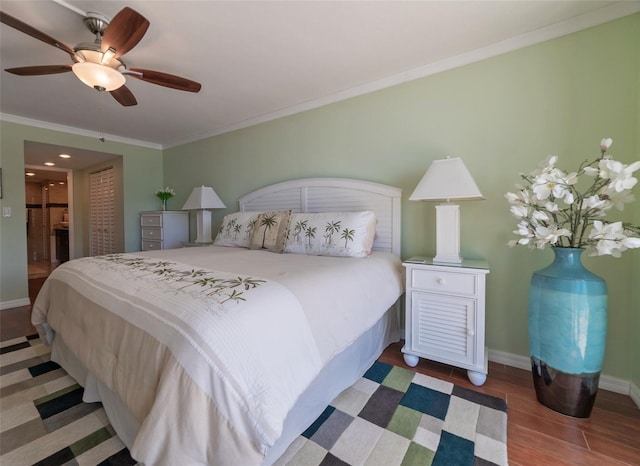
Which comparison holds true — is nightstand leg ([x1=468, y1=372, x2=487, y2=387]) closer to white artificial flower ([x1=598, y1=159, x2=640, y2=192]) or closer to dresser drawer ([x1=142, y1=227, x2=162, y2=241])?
white artificial flower ([x1=598, y1=159, x2=640, y2=192])

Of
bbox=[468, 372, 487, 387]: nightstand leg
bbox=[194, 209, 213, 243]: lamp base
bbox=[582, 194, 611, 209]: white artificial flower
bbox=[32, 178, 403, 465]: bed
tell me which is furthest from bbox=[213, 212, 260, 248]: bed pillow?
bbox=[582, 194, 611, 209]: white artificial flower

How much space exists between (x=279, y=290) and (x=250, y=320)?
23 centimetres

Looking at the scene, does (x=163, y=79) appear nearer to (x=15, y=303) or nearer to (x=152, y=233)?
(x=152, y=233)

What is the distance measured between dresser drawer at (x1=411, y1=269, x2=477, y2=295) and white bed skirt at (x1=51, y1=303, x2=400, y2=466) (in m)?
0.45

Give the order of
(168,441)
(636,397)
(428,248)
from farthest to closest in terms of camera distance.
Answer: (428,248), (636,397), (168,441)

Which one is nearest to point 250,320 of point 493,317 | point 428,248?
point 428,248

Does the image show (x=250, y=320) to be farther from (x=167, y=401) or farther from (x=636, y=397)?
(x=636, y=397)

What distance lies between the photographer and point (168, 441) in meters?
0.83

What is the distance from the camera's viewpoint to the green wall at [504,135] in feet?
5.34

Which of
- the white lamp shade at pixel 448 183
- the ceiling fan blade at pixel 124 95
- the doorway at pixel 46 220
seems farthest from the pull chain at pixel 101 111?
the doorway at pixel 46 220

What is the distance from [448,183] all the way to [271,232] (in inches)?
59.1

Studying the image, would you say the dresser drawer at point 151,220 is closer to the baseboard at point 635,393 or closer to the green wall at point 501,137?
the green wall at point 501,137

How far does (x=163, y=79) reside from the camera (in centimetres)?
188

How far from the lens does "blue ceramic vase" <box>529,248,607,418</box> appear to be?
1.36 metres
